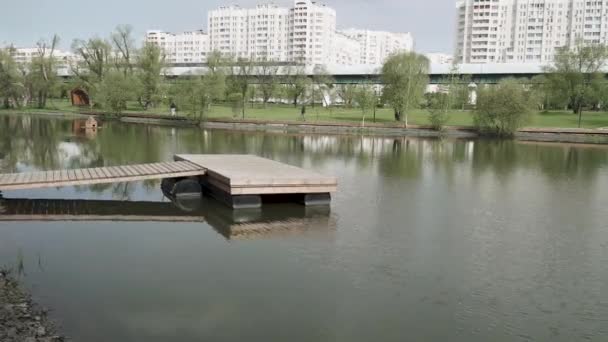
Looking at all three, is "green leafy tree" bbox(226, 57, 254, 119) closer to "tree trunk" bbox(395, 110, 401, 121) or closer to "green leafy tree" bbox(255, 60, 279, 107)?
"green leafy tree" bbox(255, 60, 279, 107)

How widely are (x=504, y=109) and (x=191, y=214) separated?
132 feet

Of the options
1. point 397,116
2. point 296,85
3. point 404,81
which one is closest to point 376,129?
point 404,81

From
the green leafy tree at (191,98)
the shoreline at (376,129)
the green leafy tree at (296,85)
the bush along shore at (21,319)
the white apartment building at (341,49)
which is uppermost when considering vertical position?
the white apartment building at (341,49)

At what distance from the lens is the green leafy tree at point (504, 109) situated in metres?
49.8

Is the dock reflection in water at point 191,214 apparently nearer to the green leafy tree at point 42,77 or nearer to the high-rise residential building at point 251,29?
the green leafy tree at point 42,77

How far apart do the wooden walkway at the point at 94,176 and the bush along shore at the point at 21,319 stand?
7.05 meters

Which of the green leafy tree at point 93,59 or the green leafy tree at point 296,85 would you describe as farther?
the green leafy tree at point 296,85

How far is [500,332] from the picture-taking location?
27.0 feet

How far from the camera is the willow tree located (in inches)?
2286

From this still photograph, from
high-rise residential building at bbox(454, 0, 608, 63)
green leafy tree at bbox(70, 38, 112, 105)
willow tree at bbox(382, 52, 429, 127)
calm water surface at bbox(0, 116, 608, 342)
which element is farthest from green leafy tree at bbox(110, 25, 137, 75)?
high-rise residential building at bbox(454, 0, 608, 63)

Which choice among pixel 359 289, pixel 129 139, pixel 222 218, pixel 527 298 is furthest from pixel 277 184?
pixel 129 139

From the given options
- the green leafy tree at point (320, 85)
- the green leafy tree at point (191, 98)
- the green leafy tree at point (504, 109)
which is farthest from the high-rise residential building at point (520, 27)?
the green leafy tree at point (191, 98)

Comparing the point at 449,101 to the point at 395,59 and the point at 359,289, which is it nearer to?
the point at 395,59

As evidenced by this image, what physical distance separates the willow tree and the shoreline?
384 cm
